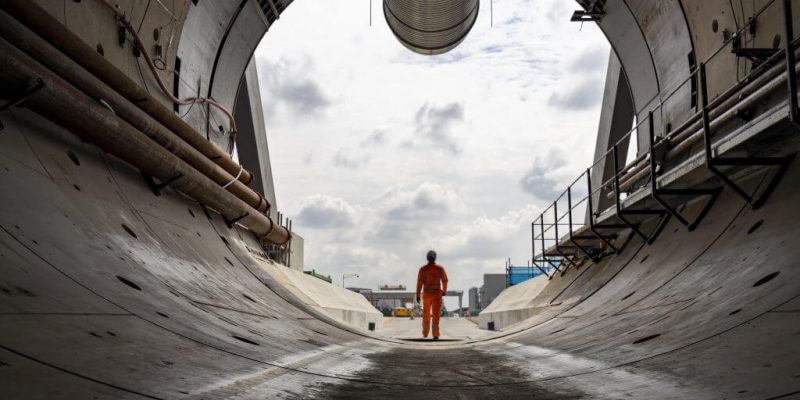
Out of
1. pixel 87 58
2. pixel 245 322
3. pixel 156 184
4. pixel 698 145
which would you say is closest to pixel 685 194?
pixel 698 145

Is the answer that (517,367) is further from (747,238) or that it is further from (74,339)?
(74,339)

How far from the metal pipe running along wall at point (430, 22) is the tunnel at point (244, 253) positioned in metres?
5.10

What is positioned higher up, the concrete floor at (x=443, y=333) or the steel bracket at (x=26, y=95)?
the steel bracket at (x=26, y=95)

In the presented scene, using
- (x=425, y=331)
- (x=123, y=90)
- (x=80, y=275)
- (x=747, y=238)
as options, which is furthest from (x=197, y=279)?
(x=425, y=331)

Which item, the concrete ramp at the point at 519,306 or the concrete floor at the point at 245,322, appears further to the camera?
the concrete ramp at the point at 519,306

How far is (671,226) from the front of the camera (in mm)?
8609

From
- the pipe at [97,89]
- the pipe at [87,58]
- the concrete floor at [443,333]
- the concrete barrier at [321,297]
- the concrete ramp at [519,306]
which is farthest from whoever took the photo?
the concrete ramp at [519,306]

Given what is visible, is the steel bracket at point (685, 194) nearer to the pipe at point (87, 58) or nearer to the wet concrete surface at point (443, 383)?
the wet concrete surface at point (443, 383)

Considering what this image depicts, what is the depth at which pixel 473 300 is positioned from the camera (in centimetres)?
4838

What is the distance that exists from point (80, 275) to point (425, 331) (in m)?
8.82

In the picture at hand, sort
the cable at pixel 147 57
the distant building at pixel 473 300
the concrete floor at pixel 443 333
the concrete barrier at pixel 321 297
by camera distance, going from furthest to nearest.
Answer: the distant building at pixel 473 300 < the concrete barrier at pixel 321 297 < the concrete floor at pixel 443 333 < the cable at pixel 147 57

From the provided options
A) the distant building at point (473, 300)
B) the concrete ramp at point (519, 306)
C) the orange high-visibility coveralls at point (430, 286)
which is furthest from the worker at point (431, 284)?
the distant building at point (473, 300)

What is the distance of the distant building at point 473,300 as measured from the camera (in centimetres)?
4663

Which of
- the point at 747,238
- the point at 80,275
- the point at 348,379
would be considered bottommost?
the point at 348,379
